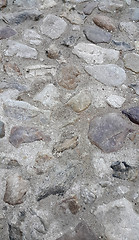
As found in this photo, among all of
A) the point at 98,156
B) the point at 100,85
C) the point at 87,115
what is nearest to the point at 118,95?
the point at 100,85

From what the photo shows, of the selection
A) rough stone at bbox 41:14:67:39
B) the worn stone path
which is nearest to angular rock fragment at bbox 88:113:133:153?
the worn stone path

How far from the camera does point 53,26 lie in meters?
2.13

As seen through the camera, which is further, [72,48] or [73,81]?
[72,48]

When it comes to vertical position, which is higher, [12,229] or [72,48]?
[72,48]

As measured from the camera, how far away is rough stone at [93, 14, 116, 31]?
85.4 inches

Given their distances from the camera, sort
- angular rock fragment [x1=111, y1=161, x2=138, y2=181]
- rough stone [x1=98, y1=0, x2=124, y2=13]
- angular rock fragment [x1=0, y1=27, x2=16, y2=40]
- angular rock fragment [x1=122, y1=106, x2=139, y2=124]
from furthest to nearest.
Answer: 1. rough stone [x1=98, y1=0, x2=124, y2=13]
2. angular rock fragment [x1=0, y1=27, x2=16, y2=40]
3. angular rock fragment [x1=122, y1=106, x2=139, y2=124]
4. angular rock fragment [x1=111, y1=161, x2=138, y2=181]

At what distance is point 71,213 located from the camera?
4.36 feet

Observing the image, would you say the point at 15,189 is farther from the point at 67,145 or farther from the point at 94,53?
the point at 94,53

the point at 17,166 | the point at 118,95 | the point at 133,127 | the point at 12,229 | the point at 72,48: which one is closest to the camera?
the point at 12,229

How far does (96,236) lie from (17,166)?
433 millimetres

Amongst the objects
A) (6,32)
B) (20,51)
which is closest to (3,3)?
(6,32)

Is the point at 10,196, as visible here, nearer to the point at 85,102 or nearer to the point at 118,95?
the point at 85,102

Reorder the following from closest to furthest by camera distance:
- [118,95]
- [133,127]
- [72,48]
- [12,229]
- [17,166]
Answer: [12,229], [17,166], [133,127], [118,95], [72,48]

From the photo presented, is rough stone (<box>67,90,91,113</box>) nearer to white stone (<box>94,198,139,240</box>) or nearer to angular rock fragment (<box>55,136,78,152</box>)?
angular rock fragment (<box>55,136,78,152</box>)
